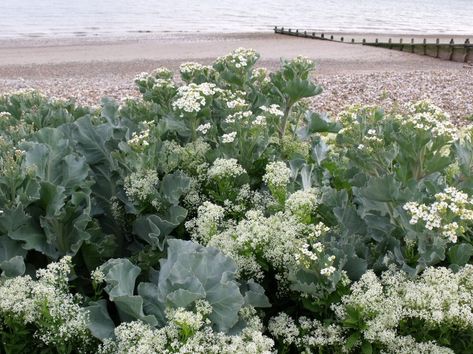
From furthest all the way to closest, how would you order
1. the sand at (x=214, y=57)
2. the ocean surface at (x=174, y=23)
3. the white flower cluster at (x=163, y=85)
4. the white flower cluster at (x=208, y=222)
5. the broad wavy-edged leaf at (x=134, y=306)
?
the ocean surface at (x=174, y=23) → the sand at (x=214, y=57) → the white flower cluster at (x=163, y=85) → the white flower cluster at (x=208, y=222) → the broad wavy-edged leaf at (x=134, y=306)

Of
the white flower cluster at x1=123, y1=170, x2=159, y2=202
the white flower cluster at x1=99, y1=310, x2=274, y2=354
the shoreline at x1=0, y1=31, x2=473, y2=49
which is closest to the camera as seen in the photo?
the white flower cluster at x1=99, y1=310, x2=274, y2=354

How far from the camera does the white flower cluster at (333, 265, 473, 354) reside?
1661mm

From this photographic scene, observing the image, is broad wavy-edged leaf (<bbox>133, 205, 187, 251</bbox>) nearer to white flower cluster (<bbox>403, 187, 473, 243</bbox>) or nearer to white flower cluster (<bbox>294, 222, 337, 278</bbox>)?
white flower cluster (<bbox>294, 222, 337, 278</bbox>)

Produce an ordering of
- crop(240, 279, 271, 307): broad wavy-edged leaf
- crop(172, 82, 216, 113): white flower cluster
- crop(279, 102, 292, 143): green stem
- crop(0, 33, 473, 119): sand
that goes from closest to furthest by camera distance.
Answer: crop(240, 279, 271, 307): broad wavy-edged leaf
crop(172, 82, 216, 113): white flower cluster
crop(279, 102, 292, 143): green stem
crop(0, 33, 473, 119): sand

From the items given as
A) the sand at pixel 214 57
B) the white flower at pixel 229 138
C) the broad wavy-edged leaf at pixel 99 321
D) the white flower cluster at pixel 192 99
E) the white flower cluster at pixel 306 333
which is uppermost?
the white flower cluster at pixel 192 99

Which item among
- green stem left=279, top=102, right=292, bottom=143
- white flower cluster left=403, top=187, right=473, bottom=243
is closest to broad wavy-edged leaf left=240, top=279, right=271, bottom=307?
white flower cluster left=403, top=187, right=473, bottom=243

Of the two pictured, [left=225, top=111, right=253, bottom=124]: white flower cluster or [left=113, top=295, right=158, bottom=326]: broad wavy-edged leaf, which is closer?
[left=113, top=295, right=158, bottom=326]: broad wavy-edged leaf

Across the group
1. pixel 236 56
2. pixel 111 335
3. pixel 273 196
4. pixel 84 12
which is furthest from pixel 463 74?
pixel 84 12

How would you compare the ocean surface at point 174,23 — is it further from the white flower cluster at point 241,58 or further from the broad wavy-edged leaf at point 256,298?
the broad wavy-edged leaf at point 256,298

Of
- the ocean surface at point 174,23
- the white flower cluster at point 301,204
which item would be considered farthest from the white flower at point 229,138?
the ocean surface at point 174,23

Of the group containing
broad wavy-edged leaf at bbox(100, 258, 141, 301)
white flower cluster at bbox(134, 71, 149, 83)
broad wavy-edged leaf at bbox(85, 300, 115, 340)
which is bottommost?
broad wavy-edged leaf at bbox(85, 300, 115, 340)

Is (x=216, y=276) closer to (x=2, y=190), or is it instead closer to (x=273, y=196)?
(x=273, y=196)

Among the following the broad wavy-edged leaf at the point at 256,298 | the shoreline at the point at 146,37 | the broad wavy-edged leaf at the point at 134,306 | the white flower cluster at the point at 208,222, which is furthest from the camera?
the shoreline at the point at 146,37

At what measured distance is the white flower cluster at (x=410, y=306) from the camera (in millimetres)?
1661
